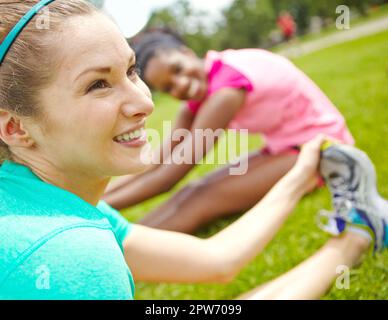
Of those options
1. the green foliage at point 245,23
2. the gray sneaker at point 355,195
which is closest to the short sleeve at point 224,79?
the gray sneaker at point 355,195

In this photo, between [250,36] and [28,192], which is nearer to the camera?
[28,192]

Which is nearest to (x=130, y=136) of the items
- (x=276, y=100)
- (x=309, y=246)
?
(x=309, y=246)

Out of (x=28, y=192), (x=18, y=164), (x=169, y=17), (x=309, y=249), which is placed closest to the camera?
(x=28, y=192)

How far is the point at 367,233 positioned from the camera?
2260mm

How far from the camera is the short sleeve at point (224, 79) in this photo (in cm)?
300

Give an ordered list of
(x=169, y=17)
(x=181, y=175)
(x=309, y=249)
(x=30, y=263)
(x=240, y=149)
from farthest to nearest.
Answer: (x=169, y=17) < (x=240, y=149) < (x=181, y=175) < (x=309, y=249) < (x=30, y=263)

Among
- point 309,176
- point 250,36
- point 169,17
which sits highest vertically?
point 309,176

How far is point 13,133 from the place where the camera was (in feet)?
4.46

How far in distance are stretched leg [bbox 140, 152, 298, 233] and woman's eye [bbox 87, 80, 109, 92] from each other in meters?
1.76

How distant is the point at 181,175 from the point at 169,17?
135 ft

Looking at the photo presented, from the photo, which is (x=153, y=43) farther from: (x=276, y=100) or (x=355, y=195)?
(x=355, y=195)

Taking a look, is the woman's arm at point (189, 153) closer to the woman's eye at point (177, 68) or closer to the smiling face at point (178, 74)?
the smiling face at point (178, 74)
